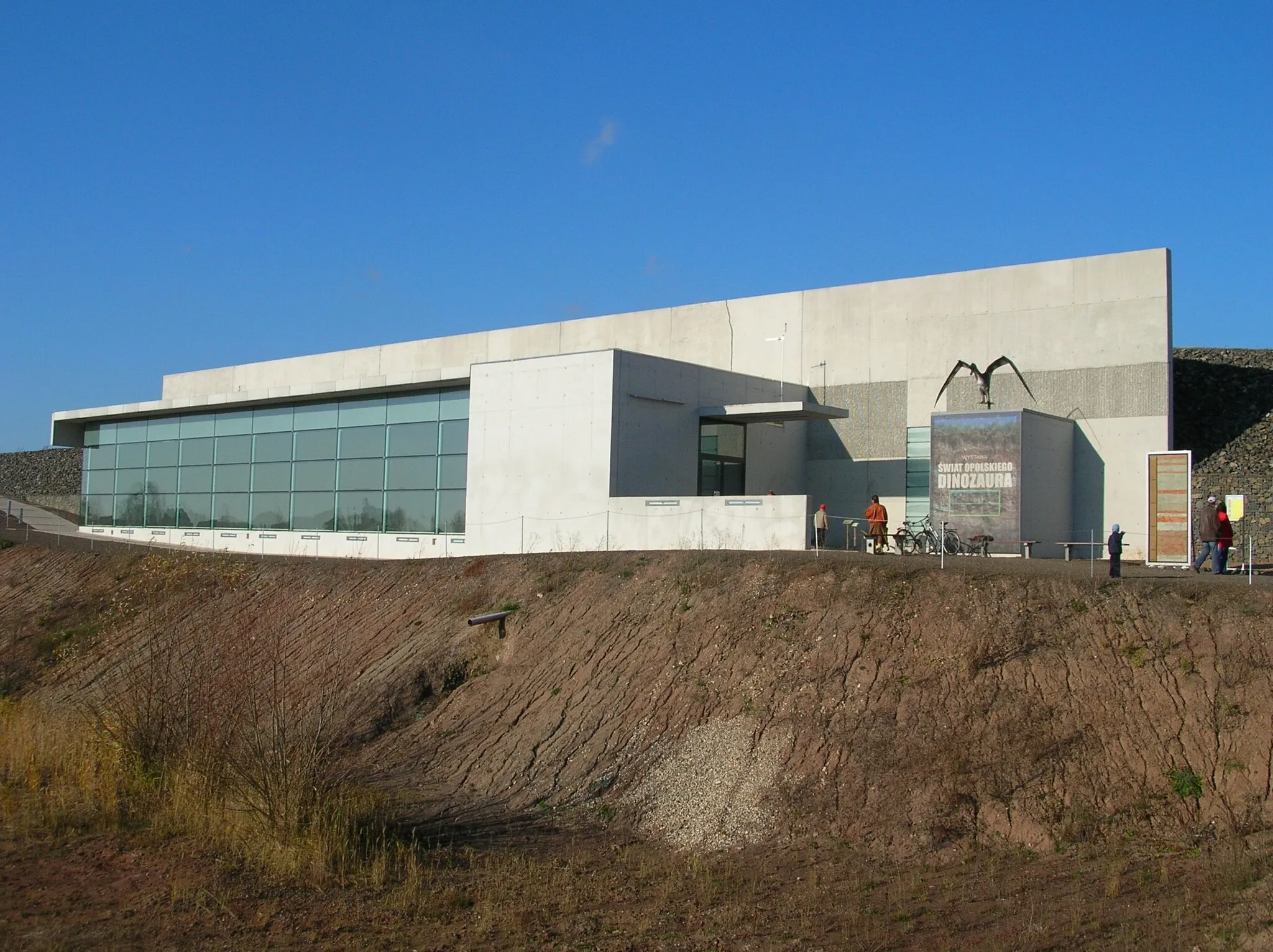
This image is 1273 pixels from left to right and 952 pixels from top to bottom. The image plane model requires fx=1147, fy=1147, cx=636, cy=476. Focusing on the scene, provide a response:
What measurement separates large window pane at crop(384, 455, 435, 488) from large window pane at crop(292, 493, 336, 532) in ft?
8.65

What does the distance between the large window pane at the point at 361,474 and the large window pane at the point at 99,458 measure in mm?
14185

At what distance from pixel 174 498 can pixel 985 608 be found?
32.3 m

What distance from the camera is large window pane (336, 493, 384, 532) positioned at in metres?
34.2

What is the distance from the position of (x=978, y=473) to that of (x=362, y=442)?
1810cm

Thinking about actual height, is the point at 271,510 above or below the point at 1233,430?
below

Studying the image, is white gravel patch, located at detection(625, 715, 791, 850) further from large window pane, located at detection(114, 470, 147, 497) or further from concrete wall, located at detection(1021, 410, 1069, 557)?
large window pane, located at detection(114, 470, 147, 497)

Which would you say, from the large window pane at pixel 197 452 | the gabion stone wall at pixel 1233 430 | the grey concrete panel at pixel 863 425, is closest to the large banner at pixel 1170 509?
the grey concrete panel at pixel 863 425

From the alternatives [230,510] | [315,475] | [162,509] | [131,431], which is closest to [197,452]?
[162,509]

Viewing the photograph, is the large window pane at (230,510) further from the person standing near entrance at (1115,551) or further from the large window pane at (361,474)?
the person standing near entrance at (1115,551)

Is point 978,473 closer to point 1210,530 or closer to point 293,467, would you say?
point 1210,530

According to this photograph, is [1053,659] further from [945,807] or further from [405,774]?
[405,774]

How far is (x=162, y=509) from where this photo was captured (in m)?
41.7

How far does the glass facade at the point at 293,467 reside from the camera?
32750mm

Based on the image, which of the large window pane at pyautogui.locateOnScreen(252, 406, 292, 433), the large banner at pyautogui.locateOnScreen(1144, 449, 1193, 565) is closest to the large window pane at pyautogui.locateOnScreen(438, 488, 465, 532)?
the large window pane at pyautogui.locateOnScreen(252, 406, 292, 433)
